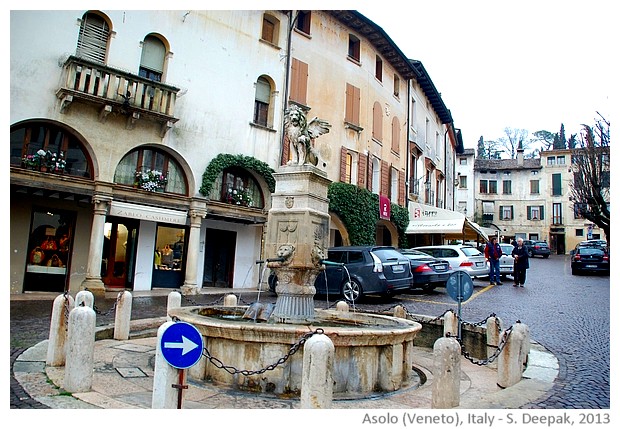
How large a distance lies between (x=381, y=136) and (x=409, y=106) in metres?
4.27

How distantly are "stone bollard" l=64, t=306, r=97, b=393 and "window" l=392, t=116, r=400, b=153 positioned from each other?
19924mm

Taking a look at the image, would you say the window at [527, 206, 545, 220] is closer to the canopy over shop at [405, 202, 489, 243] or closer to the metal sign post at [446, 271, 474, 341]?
the canopy over shop at [405, 202, 489, 243]

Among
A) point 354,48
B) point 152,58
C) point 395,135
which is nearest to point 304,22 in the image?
point 354,48

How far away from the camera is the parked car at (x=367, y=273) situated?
10797mm

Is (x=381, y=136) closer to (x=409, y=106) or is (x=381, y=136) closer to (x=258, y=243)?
(x=409, y=106)

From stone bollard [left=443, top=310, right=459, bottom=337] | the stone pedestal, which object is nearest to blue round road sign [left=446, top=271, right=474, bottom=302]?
stone bollard [left=443, top=310, right=459, bottom=337]

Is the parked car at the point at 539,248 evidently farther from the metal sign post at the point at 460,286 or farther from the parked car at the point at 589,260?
the metal sign post at the point at 460,286

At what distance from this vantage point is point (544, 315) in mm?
9414

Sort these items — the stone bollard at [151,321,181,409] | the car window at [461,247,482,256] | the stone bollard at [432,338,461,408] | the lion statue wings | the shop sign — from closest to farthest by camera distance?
1. the stone bollard at [151,321,181,409]
2. the stone bollard at [432,338,461,408]
3. the lion statue wings
4. the shop sign
5. the car window at [461,247,482,256]

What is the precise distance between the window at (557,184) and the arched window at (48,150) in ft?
65.8

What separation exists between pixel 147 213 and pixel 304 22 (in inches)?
385

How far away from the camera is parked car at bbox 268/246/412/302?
10.8 m

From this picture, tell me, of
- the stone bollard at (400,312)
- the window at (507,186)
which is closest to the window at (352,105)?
the stone bollard at (400,312)
